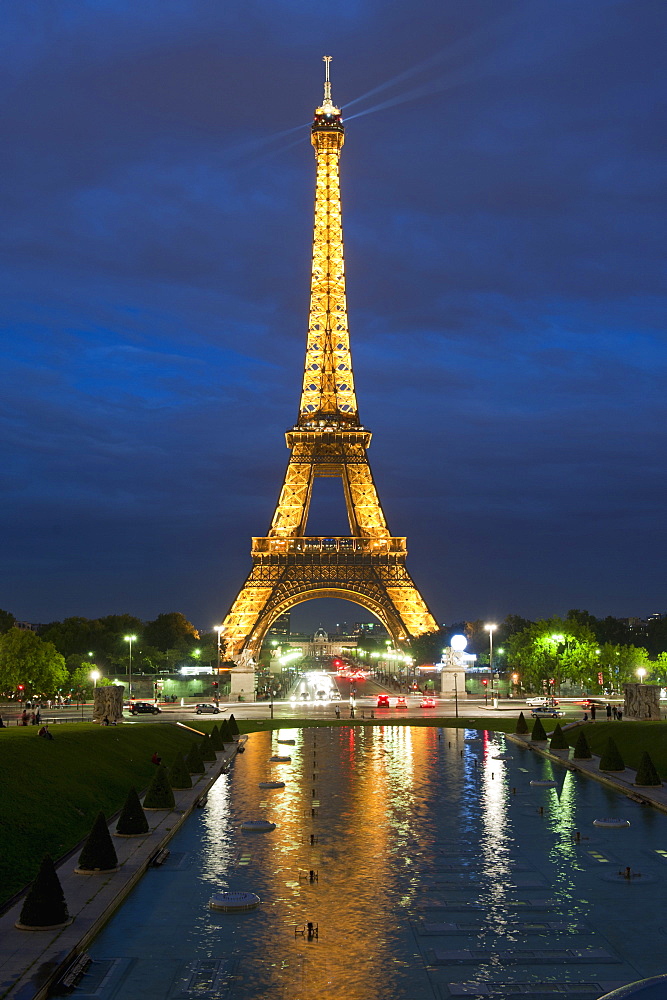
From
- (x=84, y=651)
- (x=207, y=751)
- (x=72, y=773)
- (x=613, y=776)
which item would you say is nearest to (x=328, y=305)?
(x=84, y=651)

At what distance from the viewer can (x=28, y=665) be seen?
267ft

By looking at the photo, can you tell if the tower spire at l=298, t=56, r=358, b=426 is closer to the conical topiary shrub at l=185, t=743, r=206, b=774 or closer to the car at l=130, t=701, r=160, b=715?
the car at l=130, t=701, r=160, b=715

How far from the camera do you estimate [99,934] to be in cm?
2102

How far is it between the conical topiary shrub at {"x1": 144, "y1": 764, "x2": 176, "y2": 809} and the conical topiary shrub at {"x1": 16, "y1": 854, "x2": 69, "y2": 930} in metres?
14.3

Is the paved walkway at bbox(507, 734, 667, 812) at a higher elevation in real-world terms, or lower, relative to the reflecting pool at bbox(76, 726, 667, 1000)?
higher

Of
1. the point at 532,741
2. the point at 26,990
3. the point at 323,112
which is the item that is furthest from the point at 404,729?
the point at 323,112

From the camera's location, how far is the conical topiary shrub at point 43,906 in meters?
20.4

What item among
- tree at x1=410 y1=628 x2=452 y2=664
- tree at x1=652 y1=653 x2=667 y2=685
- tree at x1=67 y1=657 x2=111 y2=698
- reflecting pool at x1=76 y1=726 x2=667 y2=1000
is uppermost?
tree at x1=410 y1=628 x2=452 y2=664

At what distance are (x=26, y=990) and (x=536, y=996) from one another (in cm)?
894

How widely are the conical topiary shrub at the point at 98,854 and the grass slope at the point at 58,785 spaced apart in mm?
1674

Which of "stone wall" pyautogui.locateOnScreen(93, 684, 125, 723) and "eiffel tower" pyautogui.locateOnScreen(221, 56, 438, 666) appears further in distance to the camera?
"eiffel tower" pyautogui.locateOnScreen(221, 56, 438, 666)

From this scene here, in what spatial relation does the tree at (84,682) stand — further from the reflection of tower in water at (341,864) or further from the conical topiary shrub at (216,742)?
the reflection of tower in water at (341,864)

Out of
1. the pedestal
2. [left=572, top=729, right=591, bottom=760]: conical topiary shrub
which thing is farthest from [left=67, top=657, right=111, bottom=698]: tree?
[left=572, top=729, right=591, bottom=760]: conical topiary shrub

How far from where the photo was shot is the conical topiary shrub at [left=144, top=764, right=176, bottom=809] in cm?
3478
